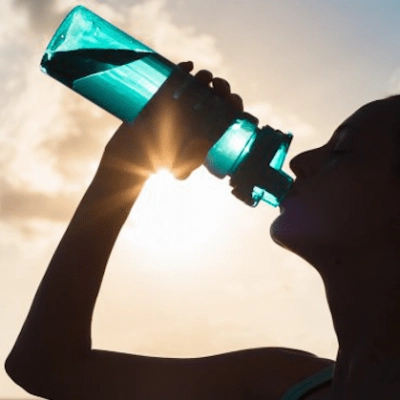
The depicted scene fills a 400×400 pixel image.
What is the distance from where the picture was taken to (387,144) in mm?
1599

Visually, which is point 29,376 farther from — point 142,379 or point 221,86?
point 221,86

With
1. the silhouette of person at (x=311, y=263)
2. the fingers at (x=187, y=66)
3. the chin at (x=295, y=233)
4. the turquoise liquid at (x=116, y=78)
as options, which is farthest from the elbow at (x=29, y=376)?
the fingers at (x=187, y=66)

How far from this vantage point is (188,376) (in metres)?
1.83

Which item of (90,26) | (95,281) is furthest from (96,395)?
(90,26)

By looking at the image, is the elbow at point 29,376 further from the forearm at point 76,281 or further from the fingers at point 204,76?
the fingers at point 204,76

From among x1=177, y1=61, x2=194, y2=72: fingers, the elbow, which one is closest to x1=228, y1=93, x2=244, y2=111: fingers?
x1=177, y1=61, x2=194, y2=72: fingers

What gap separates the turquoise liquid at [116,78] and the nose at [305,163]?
0.65 m

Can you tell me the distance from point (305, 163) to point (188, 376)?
73 centimetres

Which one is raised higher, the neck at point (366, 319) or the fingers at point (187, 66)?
the fingers at point (187, 66)

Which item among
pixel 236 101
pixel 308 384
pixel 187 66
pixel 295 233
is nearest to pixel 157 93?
pixel 187 66

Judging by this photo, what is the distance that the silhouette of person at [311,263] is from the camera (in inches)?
59.5

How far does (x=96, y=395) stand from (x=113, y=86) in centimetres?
104

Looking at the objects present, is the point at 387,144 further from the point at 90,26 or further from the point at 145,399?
the point at 90,26

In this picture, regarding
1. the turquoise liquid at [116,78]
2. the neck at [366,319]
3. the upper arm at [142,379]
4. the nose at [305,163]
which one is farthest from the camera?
the turquoise liquid at [116,78]
